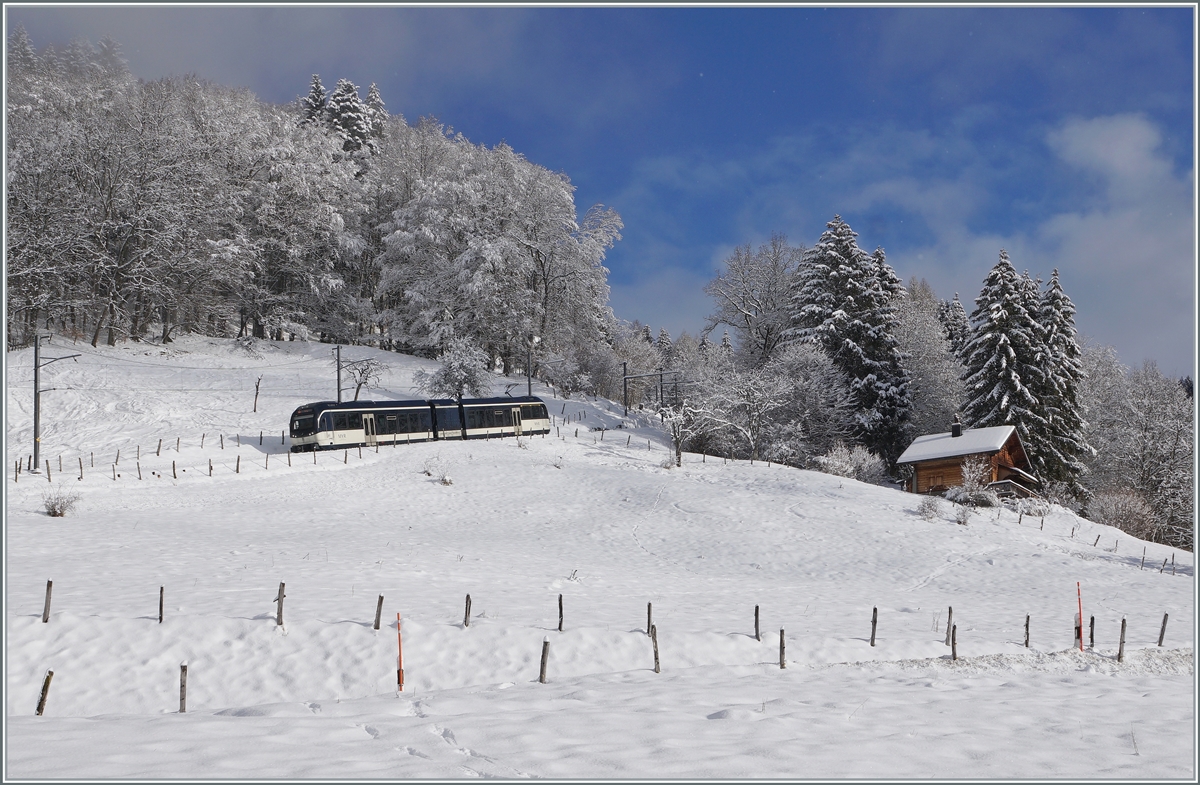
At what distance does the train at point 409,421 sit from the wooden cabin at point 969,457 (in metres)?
23.7

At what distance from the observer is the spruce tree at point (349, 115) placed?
75.5 meters

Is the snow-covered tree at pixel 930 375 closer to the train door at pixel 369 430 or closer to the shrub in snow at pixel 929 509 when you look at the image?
the shrub in snow at pixel 929 509

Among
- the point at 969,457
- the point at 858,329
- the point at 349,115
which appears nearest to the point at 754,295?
the point at 858,329

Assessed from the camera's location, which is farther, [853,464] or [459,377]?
[459,377]

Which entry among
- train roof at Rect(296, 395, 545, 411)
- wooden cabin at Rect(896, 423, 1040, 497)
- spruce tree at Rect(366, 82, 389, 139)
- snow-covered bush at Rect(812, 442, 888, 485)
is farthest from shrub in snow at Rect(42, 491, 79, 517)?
spruce tree at Rect(366, 82, 389, 139)

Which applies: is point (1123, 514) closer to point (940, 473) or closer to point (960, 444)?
point (960, 444)

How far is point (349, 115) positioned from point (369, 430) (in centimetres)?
4875

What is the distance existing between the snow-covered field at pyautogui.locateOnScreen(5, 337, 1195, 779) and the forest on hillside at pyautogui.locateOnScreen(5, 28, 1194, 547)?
11.1m

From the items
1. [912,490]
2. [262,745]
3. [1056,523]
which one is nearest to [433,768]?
[262,745]

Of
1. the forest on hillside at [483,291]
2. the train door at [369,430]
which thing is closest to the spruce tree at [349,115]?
the forest on hillside at [483,291]

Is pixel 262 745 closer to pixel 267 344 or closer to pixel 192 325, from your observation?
pixel 267 344

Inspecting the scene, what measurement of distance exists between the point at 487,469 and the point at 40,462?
2165cm

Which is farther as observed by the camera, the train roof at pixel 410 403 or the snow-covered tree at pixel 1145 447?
the snow-covered tree at pixel 1145 447

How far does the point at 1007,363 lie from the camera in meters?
41.4
